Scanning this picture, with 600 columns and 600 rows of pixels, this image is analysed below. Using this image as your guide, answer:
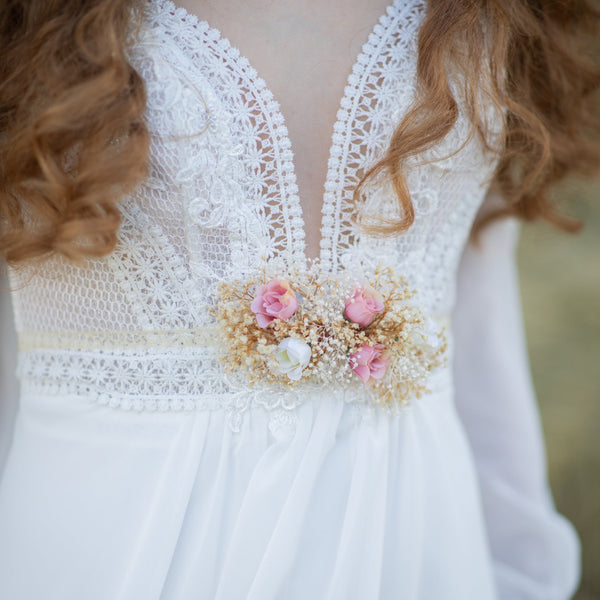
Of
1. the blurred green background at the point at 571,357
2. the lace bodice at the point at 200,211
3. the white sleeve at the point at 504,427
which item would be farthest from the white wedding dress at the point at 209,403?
the blurred green background at the point at 571,357

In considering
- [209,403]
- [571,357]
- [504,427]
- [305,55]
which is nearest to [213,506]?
[209,403]

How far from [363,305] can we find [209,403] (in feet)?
0.95

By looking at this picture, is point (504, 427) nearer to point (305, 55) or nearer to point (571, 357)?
point (305, 55)

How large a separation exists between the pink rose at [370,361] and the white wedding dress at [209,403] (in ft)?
0.24

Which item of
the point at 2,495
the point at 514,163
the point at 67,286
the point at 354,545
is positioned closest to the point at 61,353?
the point at 67,286

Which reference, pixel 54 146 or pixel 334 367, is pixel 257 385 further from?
pixel 54 146

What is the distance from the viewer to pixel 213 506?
93 centimetres

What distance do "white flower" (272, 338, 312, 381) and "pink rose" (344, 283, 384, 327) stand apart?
9cm

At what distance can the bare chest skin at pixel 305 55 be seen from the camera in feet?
3.10

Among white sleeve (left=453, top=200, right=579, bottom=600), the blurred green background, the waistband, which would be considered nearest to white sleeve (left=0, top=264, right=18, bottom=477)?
Answer: the waistband

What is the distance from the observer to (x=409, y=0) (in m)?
1.03

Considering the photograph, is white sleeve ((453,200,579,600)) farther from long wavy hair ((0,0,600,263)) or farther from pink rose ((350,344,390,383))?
pink rose ((350,344,390,383))

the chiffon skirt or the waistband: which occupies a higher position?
the waistband

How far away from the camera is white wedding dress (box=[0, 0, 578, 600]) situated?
35.9 inches
